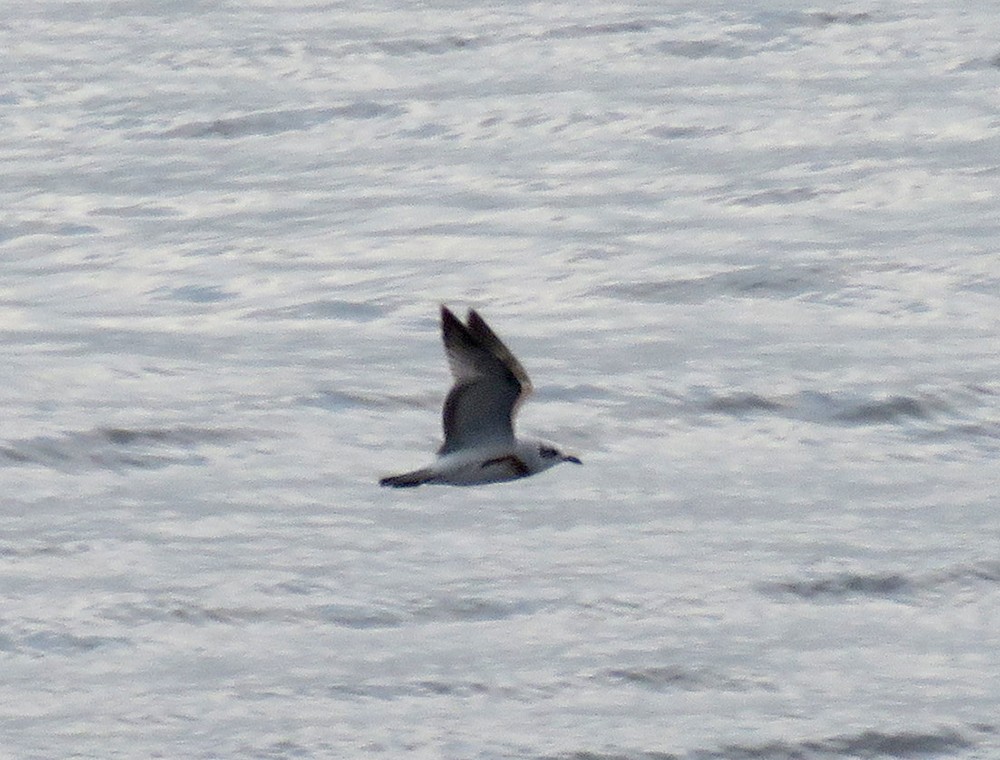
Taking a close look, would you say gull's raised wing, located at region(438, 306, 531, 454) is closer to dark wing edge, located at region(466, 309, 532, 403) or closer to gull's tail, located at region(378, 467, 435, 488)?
dark wing edge, located at region(466, 309, 532, 403)

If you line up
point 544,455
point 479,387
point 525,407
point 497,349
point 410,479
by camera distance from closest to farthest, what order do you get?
point 410,479 < point 497,349 < point 479,387 < point 544,455 < point 525,407

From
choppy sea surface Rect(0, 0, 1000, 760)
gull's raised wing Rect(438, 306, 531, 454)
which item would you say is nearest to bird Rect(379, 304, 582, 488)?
gull's raised wing Rect(438, 306, 531, 454)

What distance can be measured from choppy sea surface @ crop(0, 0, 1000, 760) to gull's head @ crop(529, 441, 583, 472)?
3.14 ft

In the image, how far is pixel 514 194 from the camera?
22.8 metres

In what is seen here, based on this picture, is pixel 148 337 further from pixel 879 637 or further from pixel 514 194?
pixel 879 637

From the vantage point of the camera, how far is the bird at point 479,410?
42.3ft

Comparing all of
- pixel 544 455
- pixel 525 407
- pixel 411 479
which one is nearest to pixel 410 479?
pixel 411 479

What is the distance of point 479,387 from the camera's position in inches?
516

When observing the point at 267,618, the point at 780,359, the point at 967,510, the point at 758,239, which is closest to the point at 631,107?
the point at 758,239

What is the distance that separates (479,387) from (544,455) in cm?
58

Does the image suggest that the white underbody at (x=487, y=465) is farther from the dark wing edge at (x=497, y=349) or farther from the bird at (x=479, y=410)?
the dark wing edge at (x=497, y=349)

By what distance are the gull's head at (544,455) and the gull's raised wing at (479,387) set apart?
234mm

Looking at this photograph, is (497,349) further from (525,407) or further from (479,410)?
(525,407)

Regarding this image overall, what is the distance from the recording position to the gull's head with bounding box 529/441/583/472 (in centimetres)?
1336
